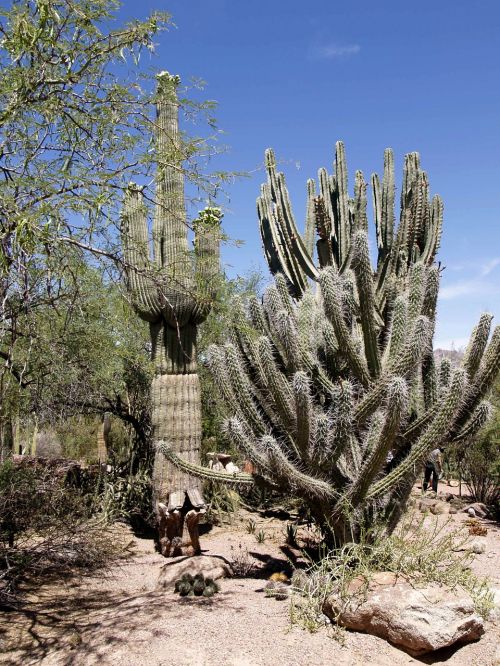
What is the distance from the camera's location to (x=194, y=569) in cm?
591

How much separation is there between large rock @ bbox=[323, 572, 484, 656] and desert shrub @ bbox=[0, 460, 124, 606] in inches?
105

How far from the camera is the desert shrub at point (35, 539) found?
536 centimetres

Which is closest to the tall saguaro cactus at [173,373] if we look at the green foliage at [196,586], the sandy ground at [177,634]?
the sandy ground at [177,634]

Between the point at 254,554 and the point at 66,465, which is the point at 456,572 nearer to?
the point at 254,554

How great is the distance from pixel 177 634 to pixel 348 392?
7.63ft

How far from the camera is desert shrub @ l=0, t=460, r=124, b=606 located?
5355 mm

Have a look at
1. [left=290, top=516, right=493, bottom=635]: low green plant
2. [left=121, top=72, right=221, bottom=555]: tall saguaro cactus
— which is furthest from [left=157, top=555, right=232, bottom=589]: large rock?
[left=290, top=516, right=493, bottom=635]: low green plant

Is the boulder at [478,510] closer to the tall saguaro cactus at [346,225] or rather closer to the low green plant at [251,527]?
the low green plant at [251,527]

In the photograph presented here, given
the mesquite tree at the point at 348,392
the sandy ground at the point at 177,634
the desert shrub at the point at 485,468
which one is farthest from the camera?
the desert shrub at the point at 485,468

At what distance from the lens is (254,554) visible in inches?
275

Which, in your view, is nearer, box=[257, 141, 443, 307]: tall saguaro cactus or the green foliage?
the green foliage

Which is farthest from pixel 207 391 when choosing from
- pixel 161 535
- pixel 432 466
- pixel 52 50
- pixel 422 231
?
pixel 52 50

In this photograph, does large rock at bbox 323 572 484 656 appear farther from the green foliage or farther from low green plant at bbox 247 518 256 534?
low green plant at bbox 247 518 256 534

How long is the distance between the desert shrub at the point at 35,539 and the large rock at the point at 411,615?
2664mm
